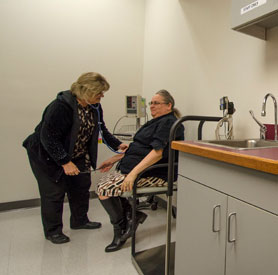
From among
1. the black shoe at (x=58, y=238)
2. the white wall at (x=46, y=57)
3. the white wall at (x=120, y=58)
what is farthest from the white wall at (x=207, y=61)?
the black shoe at (x=58, y=238)

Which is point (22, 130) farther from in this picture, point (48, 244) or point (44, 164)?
point (48, 244)

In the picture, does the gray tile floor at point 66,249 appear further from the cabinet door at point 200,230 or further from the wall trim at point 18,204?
the cabinet door at point 200,230

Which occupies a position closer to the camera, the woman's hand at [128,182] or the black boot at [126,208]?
the woman's hand at [128,182]

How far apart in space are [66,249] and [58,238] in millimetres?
137

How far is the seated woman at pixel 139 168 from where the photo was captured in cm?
165

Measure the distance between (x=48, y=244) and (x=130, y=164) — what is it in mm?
916

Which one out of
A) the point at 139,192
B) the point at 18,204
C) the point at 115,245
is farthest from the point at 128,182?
the point at 18,204

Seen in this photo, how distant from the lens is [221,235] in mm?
947

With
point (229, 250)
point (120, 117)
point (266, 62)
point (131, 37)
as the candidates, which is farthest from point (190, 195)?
point (131, 37)

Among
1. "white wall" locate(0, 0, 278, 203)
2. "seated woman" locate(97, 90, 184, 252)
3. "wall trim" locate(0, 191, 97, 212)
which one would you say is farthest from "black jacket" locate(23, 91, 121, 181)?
"wall trim" locate(0, 191, 97, 212)

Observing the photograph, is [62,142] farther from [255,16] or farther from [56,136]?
[255,16]

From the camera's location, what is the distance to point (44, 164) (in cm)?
184

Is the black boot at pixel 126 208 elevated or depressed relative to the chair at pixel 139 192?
depressed

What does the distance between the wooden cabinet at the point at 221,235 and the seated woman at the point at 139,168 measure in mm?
502
